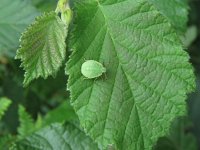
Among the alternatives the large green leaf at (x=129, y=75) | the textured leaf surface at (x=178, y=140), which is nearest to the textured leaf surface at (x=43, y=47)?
the large green leaf at (x=129, y=75)

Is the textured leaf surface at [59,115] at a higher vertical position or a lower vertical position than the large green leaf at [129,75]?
higher

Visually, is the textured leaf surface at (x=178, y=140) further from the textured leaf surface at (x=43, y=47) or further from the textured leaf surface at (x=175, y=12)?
the textured leaf surface at (x=43, y=47)

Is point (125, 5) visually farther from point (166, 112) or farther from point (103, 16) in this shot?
point (166, 112)

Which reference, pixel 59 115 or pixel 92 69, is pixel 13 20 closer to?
pixel 59 115

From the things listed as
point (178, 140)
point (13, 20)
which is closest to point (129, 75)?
point (13, 20)

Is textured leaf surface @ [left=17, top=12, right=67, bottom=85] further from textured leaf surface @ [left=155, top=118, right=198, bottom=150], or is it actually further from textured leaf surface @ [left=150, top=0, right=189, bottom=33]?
textured leaf surface @ [left=155, top=118, right=198, bottom=150]

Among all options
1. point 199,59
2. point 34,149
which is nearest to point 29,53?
point 34,149

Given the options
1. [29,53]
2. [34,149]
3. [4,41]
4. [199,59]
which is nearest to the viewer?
[29,53]
